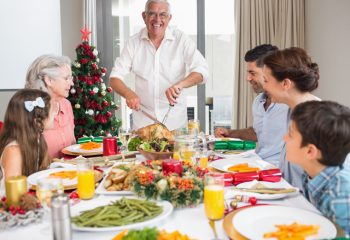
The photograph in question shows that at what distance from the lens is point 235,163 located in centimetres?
201

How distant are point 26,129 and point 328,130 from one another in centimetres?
138

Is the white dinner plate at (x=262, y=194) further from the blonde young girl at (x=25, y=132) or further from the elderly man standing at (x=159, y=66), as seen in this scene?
the elderly man standing at (x=159, y=66)

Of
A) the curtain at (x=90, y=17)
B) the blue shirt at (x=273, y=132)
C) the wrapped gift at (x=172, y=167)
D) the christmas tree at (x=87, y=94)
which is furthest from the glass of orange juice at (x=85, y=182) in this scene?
the curtain at (x=90, y=17)

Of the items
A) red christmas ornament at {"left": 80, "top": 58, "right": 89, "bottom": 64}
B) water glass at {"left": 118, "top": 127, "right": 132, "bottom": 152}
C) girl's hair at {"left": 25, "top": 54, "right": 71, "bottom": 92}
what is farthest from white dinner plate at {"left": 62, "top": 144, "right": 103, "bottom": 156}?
red christmas ornament at {"left": 80, "top": 58, "right": 89, "bottom": 64}

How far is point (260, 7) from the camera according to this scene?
181 inches

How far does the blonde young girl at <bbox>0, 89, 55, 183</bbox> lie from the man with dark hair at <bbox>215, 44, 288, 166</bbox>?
1.27m

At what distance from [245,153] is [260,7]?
2.82 metres

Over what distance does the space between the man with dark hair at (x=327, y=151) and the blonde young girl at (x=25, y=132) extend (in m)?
1.23

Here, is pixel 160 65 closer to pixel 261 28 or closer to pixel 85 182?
pixel 261 28

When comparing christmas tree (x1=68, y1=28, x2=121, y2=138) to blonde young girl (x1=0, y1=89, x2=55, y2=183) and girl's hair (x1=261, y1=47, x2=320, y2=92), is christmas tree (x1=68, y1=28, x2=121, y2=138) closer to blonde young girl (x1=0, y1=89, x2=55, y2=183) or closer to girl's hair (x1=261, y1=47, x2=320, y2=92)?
blonde young girl (x1=0, y1=89, x2=55, y2=183)

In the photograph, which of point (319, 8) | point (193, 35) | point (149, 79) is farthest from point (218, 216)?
point (193, 35)

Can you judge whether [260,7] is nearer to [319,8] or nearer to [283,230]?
[319,8]

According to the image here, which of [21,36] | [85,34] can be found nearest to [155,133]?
[85,34]

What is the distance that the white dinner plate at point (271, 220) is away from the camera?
1.17 m
